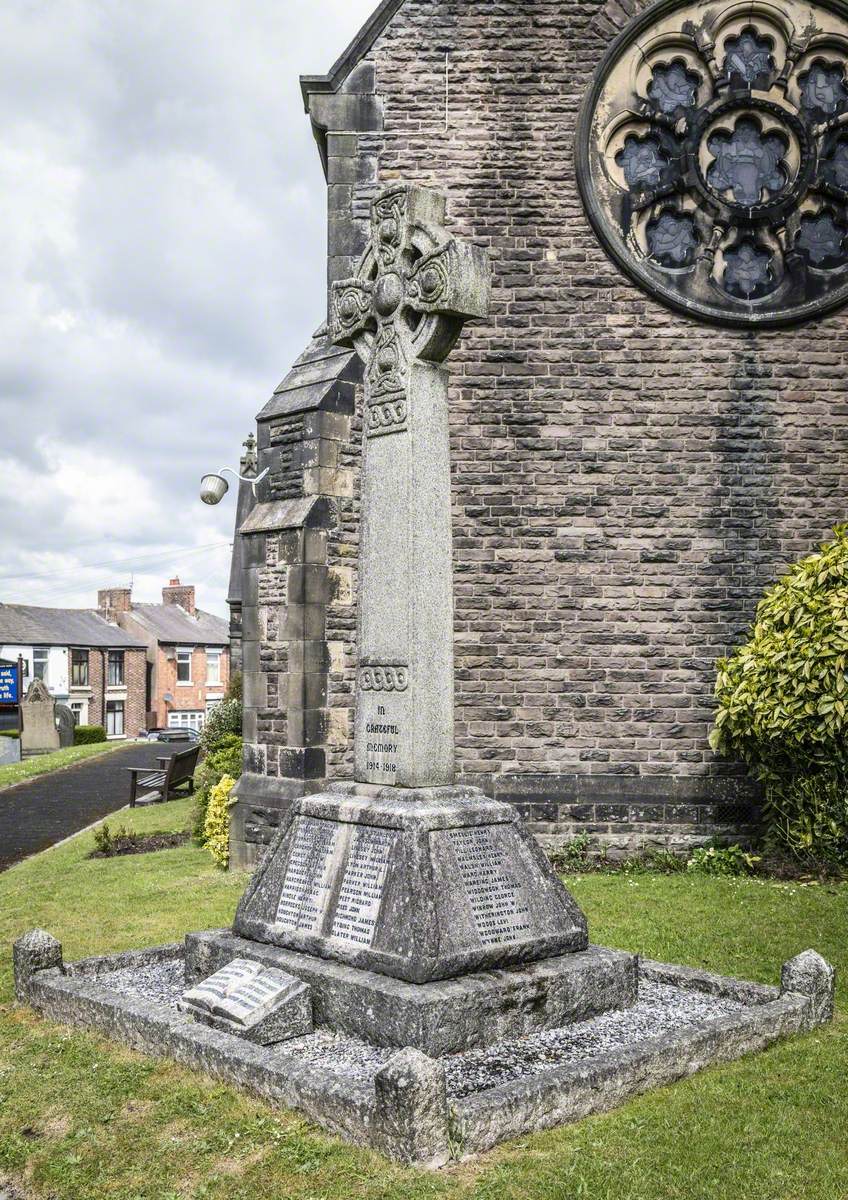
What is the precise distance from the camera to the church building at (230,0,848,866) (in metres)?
11.6

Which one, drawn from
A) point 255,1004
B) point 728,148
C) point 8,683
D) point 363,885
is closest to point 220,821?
point 363,885

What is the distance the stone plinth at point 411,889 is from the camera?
219 inches

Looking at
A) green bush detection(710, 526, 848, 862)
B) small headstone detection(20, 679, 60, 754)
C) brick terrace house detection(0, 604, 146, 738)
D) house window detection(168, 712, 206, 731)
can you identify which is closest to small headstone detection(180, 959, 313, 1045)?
green bush detection(710, 526, 848, 862)

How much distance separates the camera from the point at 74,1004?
246 inches

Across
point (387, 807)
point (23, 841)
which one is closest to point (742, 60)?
point (387, 807)

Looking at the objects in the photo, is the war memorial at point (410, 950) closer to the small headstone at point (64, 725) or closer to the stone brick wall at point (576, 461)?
the stone brick wall at point (576, 461)

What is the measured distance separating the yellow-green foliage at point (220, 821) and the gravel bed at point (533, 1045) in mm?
5411

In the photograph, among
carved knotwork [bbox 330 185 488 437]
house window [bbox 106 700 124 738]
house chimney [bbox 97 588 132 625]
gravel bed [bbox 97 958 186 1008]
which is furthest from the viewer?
house chimney [bbox 97 588 132 625]

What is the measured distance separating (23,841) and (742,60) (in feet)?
43.5

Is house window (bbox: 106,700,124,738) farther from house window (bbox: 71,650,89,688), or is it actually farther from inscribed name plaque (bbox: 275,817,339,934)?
inscribed name plaque (bbox: 275,817,339,934)

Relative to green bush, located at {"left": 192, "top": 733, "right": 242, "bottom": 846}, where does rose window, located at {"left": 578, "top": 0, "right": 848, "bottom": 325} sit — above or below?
above

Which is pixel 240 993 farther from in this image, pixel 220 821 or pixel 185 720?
pixel 185 720

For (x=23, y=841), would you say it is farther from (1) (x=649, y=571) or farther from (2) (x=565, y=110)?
(2) (x=565, y=110)

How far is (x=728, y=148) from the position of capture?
12.4m
